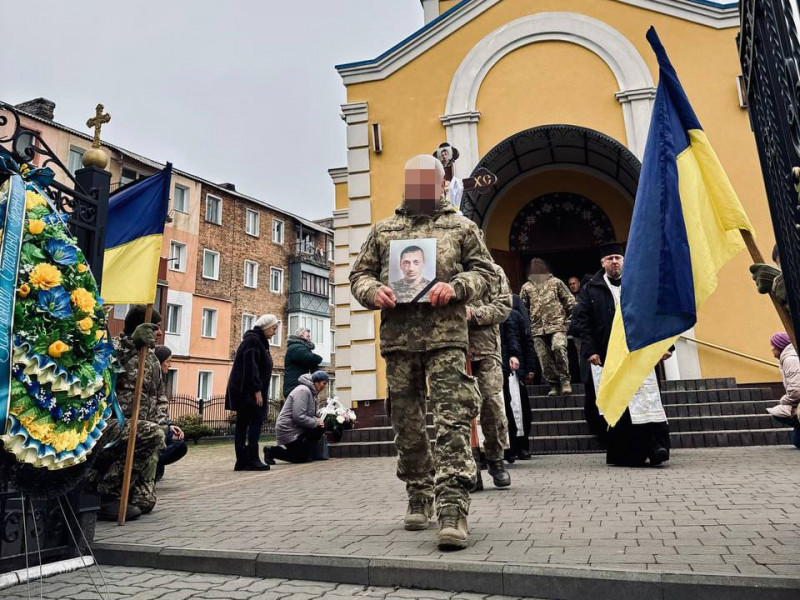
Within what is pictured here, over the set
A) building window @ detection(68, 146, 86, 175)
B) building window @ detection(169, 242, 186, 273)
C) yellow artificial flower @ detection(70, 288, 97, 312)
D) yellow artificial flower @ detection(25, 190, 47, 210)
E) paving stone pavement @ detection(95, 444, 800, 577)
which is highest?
building window @ detection(68, 146, 86, 175)

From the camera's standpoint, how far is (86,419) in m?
3.23

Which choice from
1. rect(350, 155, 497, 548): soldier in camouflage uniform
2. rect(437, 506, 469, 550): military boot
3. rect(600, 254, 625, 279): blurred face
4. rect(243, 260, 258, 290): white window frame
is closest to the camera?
rect(437, 506, 469, 550): military boot

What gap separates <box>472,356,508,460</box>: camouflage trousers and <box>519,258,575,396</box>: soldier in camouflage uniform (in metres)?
4.67

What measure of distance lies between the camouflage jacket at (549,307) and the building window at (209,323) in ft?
91.6

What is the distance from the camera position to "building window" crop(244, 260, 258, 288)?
38.6 metres

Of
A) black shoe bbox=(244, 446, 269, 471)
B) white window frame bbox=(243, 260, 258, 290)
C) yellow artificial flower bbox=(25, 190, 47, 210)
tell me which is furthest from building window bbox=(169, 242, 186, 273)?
yellow artificial flower bbox=(25, 190, 47, 210)

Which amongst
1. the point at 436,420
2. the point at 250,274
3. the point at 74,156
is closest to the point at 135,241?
the point at 436,420

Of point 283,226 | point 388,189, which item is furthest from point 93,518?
point 283,226

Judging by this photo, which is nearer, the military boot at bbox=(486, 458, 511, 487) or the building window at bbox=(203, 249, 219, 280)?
the military boot at bbox=(486, 458, 511, 487)

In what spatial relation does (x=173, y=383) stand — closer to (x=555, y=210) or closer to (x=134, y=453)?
(x=555, y=210)

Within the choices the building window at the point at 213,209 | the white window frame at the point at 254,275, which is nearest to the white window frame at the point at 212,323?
the white window frame at the point at 254,275

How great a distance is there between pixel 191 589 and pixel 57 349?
146 centimetres

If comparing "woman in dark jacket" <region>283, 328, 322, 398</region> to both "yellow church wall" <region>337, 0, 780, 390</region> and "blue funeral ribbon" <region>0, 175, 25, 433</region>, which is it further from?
"blue funeral ribbon" <region>0, 175, 25, 433</region>

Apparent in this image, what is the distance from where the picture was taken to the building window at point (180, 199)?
34.2 meters
